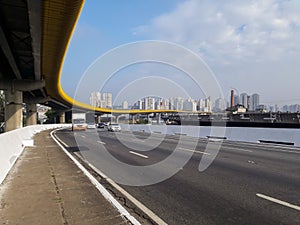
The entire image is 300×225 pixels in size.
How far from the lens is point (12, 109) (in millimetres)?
32875

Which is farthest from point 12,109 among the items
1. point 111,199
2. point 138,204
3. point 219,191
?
point 219,191

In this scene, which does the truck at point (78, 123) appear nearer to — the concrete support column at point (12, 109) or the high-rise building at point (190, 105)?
the concrete support column at point (12, 109)

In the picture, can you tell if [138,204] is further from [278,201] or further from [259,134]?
[259,134]

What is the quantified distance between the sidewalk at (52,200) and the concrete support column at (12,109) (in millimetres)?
25711

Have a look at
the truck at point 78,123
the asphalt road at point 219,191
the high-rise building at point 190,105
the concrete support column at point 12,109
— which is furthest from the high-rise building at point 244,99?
the asphalt road at point 219,191

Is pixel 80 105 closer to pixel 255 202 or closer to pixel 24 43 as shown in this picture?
pixel 24 43

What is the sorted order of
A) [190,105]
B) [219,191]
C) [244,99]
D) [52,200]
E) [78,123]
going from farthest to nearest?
[244,99] → [78,123] → [190,105] → [219,191] → [52,200]

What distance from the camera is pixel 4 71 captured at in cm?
2830

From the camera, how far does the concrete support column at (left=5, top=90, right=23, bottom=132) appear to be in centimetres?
3269

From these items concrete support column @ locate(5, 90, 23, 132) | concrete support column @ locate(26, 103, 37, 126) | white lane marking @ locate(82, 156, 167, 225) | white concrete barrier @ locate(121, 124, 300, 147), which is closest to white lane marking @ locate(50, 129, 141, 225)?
white lane marking @ locate(82, 156, 167, 225)

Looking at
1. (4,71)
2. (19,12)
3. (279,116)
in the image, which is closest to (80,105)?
(4,71)

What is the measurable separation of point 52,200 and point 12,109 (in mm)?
30101

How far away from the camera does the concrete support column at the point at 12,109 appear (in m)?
32.7

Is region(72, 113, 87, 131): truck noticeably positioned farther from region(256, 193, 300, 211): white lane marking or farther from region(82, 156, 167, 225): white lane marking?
region(256, 193, 300, 211): white lane marking
